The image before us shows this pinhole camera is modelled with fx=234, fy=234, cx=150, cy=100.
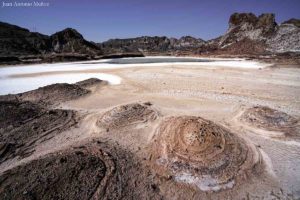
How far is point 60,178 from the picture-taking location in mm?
5301

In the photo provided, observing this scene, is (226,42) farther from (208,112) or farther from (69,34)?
(208,112)

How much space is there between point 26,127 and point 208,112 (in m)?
7.23

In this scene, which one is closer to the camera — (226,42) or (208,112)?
(208,112)

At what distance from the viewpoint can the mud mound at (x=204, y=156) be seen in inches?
223

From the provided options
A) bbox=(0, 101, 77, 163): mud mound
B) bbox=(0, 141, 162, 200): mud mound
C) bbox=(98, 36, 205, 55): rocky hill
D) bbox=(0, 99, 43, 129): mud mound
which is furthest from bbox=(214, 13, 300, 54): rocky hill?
bbox=(0, 141, 162, 200): mud mound

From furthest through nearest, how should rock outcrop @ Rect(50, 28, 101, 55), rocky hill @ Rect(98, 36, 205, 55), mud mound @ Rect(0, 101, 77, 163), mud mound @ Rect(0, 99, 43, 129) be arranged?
rocky hill @ Rect(98, 36, 205, 55) → rock outcrop @ Rect(50, 28, 101, 55) → mud mound @ Rect(0, 99, 43, 129) → mud mound @ Rect(0, 101, 77, 163)

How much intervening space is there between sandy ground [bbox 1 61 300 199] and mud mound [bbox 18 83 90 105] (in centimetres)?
67

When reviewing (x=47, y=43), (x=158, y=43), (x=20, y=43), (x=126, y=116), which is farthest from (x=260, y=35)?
Answer: (x=126, y=116)

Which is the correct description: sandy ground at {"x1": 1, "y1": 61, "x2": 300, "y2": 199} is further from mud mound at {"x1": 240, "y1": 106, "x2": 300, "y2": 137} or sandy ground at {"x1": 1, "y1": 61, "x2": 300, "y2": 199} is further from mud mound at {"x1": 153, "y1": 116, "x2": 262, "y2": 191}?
mud mound at {"x1": 240, "y1": 106, "x2": 300, "y2": 137}

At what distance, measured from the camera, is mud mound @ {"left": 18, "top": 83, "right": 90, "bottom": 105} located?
1232 centimetres

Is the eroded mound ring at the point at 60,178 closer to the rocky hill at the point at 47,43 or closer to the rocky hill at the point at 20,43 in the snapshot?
the rocky hill at the point at 20,43

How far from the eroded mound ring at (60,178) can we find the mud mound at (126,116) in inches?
99.6

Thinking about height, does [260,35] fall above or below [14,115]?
above

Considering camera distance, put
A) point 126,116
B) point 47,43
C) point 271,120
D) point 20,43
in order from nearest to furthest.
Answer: point 271,120 < point 126,116 < point 20,43 < point 47,43
